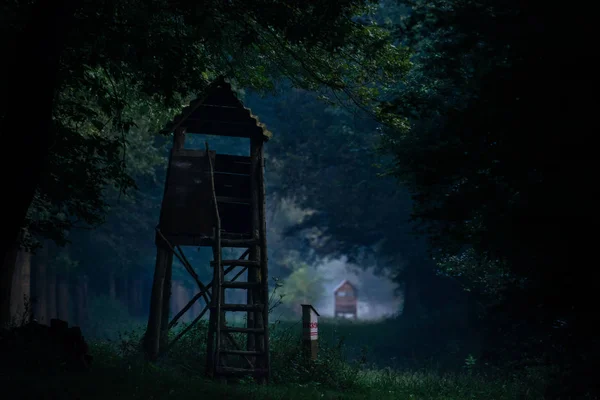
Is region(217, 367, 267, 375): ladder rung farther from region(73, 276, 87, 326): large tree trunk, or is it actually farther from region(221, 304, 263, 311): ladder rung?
region(73, 276, 87, 326): large tree trunk

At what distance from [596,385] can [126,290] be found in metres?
41.3

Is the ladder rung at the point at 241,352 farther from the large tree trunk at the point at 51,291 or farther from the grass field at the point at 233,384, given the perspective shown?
the large tree trunk at the point at 51,291

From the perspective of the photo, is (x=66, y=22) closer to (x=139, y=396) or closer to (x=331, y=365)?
(x=139, y=396)

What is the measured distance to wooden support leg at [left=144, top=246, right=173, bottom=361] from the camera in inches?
559

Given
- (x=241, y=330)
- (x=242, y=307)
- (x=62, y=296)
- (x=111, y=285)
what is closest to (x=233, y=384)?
(x=241, y=330)

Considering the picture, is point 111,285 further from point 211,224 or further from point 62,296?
point 211,224

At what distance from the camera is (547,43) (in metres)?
7.99

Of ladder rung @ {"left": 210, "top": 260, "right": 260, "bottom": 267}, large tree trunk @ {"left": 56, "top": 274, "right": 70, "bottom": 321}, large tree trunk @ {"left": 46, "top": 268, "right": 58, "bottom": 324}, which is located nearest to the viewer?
ladder rung @ {"left": 210, "top": 260, "right": 260, "bottom": 267}

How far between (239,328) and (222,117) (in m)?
4.95

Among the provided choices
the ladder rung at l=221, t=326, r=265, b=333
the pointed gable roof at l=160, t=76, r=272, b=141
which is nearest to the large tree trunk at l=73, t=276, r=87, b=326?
the pointed gable roof at l=160, t=76, r=272, b=141

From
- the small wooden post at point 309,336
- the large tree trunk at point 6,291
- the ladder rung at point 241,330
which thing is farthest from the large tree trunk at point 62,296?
the ladder rung at point 241,330

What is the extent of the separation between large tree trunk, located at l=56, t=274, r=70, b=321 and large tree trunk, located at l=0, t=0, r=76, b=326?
29.4 m

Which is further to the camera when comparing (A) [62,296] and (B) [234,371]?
(A) [62,296]

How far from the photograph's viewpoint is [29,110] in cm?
880
